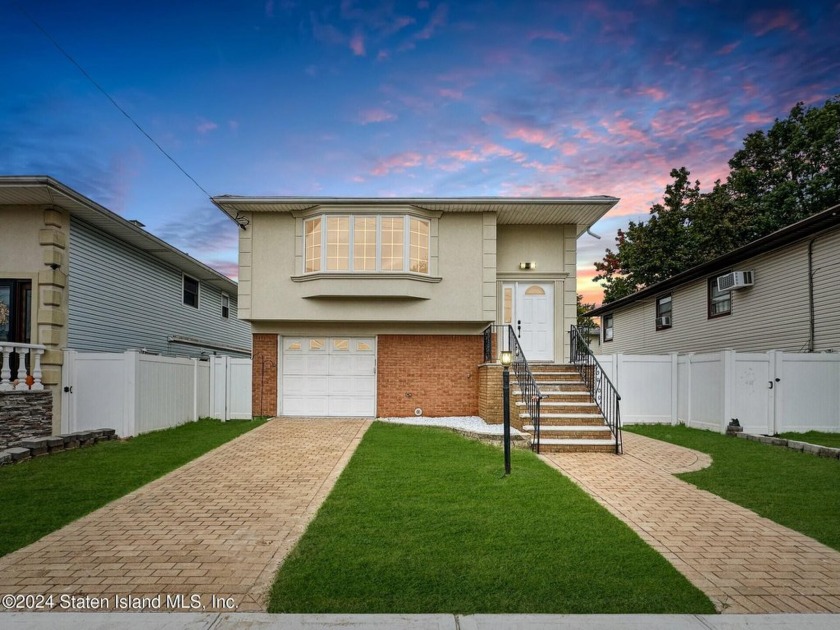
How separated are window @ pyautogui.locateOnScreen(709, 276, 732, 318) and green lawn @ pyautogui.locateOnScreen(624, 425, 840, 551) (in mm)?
6772

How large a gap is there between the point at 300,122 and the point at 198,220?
813 centimetres

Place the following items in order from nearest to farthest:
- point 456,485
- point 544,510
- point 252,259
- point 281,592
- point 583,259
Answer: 1. point 281,592
2. point 544,510
3. point 456,485
4. point 252,259
5. point 583,259

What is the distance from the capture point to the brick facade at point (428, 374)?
48.0 ft

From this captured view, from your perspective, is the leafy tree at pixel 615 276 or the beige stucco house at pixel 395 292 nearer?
the beige stucco house at pixel 395 292

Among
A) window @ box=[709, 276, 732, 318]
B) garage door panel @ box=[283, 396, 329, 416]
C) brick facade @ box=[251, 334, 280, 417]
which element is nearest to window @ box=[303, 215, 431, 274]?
brick facade @ box=[251, 334, 280, 417]

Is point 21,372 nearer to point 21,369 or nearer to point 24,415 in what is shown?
point 21,369

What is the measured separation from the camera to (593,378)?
12.0 m

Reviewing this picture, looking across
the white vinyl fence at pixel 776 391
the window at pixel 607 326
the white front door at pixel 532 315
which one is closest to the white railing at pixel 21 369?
the white front door at pixel 532 315

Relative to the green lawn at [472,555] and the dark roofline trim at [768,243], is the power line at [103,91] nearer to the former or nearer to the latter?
the green lawn at [472,555]

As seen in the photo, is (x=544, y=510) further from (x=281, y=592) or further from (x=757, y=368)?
(x=757, y=368)

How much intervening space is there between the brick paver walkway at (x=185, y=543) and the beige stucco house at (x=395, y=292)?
20.9ft

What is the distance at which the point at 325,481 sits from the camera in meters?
7.26

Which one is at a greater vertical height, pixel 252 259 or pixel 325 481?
pixel 252 259

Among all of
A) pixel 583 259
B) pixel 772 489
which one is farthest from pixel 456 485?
pixel 583 259
